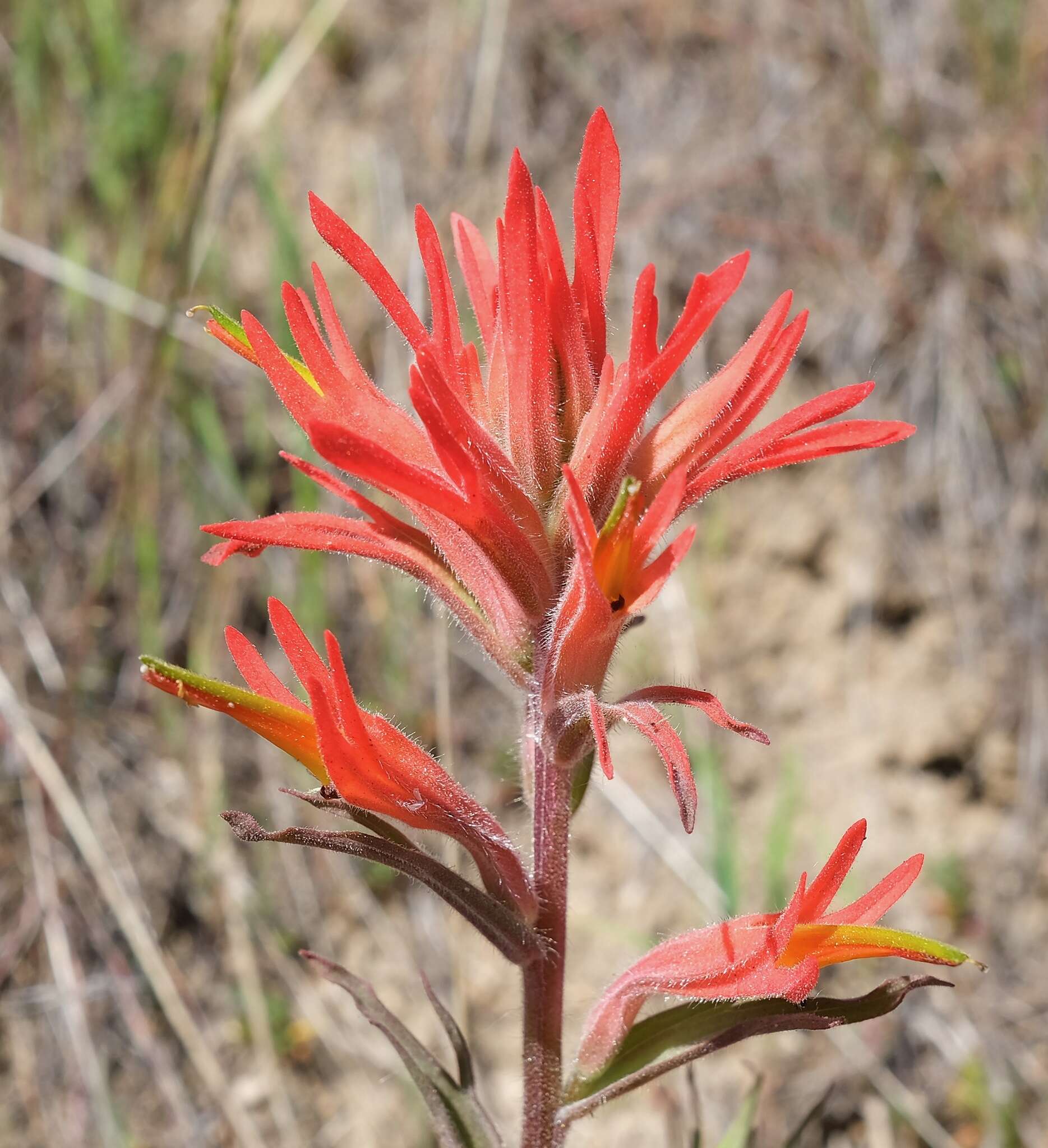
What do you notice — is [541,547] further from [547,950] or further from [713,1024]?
[713,1024]

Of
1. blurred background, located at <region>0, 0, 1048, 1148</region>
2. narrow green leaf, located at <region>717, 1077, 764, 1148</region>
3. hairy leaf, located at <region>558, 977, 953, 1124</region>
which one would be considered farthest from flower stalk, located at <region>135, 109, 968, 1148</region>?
blurred background, located at <region>0, 0, 1048, 1148</region>

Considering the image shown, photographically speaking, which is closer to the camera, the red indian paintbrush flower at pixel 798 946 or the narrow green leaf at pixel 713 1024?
the red indian paintbrush flower at pixel 798 946

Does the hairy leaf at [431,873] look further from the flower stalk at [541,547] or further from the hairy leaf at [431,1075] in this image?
the hairy leaf at [431,1075]

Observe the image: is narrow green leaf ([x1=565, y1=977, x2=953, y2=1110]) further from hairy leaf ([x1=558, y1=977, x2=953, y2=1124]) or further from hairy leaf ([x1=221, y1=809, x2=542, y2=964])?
hairy leaf ([x1=221, y1=809, x2=542, y2=964])

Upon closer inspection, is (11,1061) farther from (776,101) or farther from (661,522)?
(776,101)

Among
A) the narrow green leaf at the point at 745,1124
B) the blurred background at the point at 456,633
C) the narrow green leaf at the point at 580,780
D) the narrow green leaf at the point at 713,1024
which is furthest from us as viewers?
the blurred background at the point at 456,633

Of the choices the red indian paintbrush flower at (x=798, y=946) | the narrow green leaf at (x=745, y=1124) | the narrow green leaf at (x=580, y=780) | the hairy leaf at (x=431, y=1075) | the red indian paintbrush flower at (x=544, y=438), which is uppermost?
the red indian paintbrush flower at (x=544, y=438)

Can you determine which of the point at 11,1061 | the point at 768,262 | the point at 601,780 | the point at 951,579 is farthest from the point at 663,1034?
the point at 768,262

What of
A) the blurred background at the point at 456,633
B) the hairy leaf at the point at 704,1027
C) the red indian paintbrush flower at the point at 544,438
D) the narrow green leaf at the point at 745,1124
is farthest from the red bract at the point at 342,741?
the blurred background at the point at 456,633
